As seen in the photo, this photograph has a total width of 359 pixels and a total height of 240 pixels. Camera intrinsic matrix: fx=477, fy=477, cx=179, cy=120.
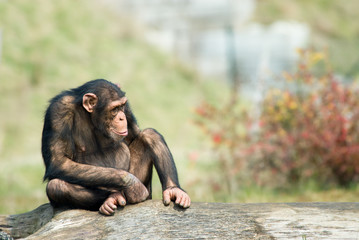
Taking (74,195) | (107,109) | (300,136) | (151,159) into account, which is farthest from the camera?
(300,136)

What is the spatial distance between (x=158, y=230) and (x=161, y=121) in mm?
11618

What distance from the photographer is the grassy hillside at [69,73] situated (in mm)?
12578

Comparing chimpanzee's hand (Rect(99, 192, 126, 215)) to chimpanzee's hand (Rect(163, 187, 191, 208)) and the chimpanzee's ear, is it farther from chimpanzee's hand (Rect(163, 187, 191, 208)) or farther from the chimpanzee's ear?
the chimpanzee's ear

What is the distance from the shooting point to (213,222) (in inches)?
150

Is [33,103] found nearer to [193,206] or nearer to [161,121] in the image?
[161,121]

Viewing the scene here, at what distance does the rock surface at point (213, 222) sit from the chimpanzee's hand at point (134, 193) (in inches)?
3.1

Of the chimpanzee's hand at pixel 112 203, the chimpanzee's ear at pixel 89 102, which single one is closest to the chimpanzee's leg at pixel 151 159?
the chimpanzee's hand at pixel 112 203

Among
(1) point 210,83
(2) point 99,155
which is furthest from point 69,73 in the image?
(2) point 99,155

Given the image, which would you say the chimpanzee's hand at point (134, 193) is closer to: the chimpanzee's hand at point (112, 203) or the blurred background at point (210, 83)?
the chimpanzee's hand at point (112, 203)

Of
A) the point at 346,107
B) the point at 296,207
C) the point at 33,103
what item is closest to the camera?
the point at 296,207

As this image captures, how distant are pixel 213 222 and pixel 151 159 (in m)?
1.04

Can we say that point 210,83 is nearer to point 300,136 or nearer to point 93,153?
point 300,136

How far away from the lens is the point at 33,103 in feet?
45.3

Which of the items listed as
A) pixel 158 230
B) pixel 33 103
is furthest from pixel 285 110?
pixel 33 103
